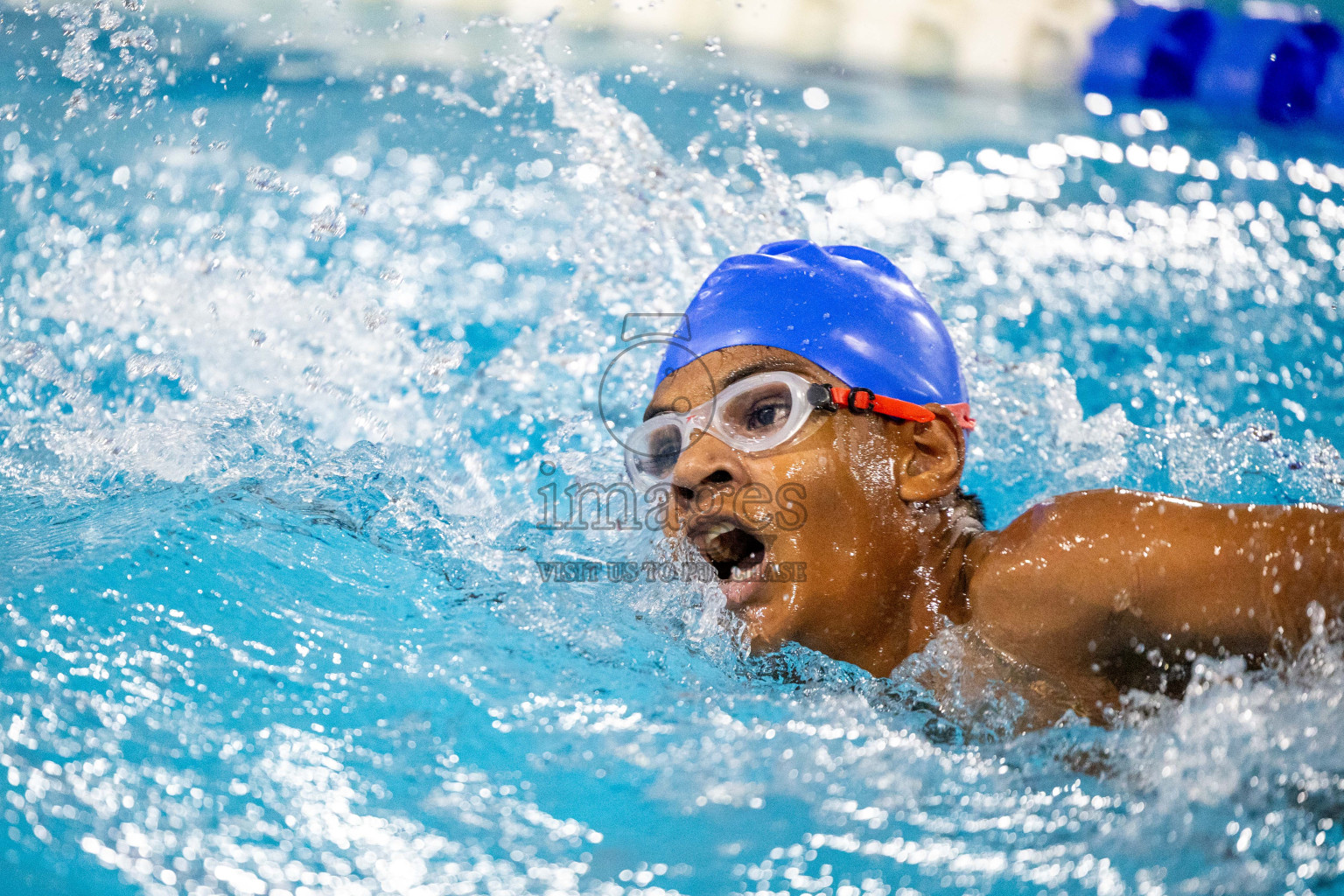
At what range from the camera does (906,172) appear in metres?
4.86

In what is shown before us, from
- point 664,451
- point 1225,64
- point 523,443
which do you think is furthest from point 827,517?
point 1225,64

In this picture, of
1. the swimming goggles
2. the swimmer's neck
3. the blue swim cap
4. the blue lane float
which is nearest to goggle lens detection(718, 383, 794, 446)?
the swimming goggles

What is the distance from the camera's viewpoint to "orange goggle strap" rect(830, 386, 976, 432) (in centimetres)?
196

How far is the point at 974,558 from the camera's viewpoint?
6.13 feet

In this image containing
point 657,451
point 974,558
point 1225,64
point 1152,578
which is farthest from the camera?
point 1225,64

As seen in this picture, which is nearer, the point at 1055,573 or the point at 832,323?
the point at 1055,573

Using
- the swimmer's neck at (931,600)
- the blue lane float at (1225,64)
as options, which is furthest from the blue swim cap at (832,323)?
the blue lane float at (1225,64)

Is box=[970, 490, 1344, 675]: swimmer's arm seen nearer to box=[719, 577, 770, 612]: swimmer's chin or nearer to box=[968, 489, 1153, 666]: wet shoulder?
box=[968, 489, 1153, 666]: wet shoulder

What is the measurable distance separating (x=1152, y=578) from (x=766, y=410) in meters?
0.69

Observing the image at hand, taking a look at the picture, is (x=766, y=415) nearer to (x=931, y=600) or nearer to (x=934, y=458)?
(x=934, y=458)

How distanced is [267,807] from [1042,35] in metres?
5.61

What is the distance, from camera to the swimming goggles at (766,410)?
6.35ft

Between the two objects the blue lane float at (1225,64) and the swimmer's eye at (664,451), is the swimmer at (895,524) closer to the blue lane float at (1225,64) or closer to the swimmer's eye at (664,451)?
the swimmer's eye at (664,451)

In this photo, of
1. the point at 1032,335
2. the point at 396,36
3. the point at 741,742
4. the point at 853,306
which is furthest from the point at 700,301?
the point at 396,36
